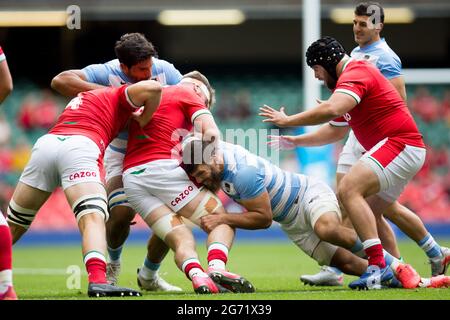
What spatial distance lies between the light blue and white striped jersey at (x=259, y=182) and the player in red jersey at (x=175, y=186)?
21cm

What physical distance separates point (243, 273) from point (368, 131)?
2656 mm

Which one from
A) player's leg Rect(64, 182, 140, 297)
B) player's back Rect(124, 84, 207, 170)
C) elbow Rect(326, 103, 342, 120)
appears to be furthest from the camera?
player's back Rect(124, 84, 207, 170)

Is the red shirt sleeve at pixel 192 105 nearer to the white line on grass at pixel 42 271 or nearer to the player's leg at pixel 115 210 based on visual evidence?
the player's leg at pixel 115 210

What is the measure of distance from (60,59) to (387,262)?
561 inches

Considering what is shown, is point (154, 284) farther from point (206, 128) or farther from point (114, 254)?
point (206, 128)

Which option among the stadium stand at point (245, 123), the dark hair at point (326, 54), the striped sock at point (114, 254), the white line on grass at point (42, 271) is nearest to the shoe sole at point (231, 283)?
the striped sock at point (114, 254)

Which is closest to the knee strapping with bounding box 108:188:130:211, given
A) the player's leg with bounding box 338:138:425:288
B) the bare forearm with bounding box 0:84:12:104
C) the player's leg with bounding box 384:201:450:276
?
the player's leg with bounding box 338:138:425:288

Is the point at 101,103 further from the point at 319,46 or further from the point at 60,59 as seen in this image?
the point at 60,59

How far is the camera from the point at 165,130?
6.89m

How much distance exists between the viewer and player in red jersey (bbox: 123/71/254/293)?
6.40m

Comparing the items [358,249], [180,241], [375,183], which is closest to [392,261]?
[358,249]

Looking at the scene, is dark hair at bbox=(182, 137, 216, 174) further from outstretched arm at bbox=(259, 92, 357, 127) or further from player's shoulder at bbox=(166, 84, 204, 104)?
outstretched arm at bbox=(259, 92, 357, 127)

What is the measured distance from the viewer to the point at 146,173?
22.0ft

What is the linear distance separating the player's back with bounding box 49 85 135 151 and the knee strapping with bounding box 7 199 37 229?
1.91ft
